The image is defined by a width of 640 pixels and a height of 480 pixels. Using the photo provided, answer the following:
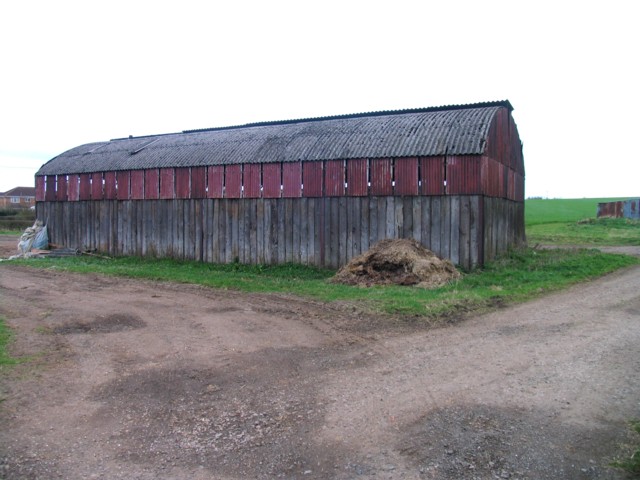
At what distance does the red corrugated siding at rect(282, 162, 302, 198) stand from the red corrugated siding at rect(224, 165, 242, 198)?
213 cm

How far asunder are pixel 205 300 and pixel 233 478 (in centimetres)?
895

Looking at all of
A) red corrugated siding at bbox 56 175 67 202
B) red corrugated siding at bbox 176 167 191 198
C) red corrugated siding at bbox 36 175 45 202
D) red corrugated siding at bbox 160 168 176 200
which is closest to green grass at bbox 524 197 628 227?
red corrugated siding at bbox 176 167 191 198

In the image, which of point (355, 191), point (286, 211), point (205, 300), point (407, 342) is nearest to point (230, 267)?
point (286, 211)

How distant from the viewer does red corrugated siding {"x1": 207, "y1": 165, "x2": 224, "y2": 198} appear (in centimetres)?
2209

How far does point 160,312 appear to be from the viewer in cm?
1183

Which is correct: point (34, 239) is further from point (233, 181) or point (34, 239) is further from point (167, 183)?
point (233, 181)

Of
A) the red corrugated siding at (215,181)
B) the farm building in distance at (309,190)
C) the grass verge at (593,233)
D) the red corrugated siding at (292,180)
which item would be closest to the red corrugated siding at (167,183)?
the farm building in distance at (309,190)

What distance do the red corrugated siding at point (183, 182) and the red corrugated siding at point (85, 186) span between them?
19.3 ft

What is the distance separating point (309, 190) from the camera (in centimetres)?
1995

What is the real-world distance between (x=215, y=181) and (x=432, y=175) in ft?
30.3

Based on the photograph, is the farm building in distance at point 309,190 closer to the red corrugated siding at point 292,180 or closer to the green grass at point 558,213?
the red corrugated siding at point 292,180

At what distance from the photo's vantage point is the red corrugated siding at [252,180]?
834 inches

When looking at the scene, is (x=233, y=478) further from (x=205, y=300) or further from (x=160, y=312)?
(x=205, y=300)

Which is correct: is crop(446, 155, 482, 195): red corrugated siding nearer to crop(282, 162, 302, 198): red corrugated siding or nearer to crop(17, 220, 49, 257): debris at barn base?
crop(282, 162, 302, 198): red corrugated siding
